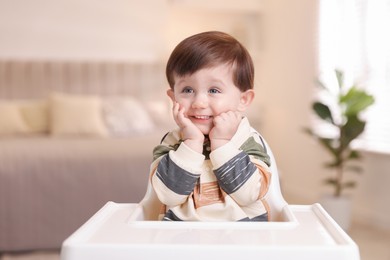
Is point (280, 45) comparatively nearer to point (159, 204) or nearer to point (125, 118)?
point (125, 118)

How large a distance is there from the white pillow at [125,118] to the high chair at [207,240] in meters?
2.64

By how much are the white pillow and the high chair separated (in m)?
2.64

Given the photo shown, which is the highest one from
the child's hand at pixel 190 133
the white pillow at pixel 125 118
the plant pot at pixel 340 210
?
the child's hand at pixel 190 133

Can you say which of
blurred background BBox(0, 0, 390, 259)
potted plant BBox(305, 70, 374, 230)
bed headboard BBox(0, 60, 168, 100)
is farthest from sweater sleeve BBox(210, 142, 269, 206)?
bed headboard BBox(0, 60, 168, 100)

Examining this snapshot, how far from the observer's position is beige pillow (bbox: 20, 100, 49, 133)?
356 cm

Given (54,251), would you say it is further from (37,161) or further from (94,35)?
(94,35)

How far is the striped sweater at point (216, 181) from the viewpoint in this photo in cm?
100

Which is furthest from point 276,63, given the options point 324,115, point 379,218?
point 379,218

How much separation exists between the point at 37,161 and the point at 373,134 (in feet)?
7.05

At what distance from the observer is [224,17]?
483 cm

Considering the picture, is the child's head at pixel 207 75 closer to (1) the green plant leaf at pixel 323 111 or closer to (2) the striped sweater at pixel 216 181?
(2) the striped sweater at pixel 216 181

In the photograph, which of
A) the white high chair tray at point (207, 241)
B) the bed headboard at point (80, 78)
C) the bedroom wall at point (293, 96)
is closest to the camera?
the white high chair tray at point (207, 241)

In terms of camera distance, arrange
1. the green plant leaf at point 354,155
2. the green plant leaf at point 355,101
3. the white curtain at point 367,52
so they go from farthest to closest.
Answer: the white curtain at point 367,52 < the green plant leaf at point 354,155 < the green plant leaf at point 355,101

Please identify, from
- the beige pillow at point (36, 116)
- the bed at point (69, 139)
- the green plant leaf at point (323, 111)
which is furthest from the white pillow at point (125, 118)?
the green plant leaf at point (323, 111)
